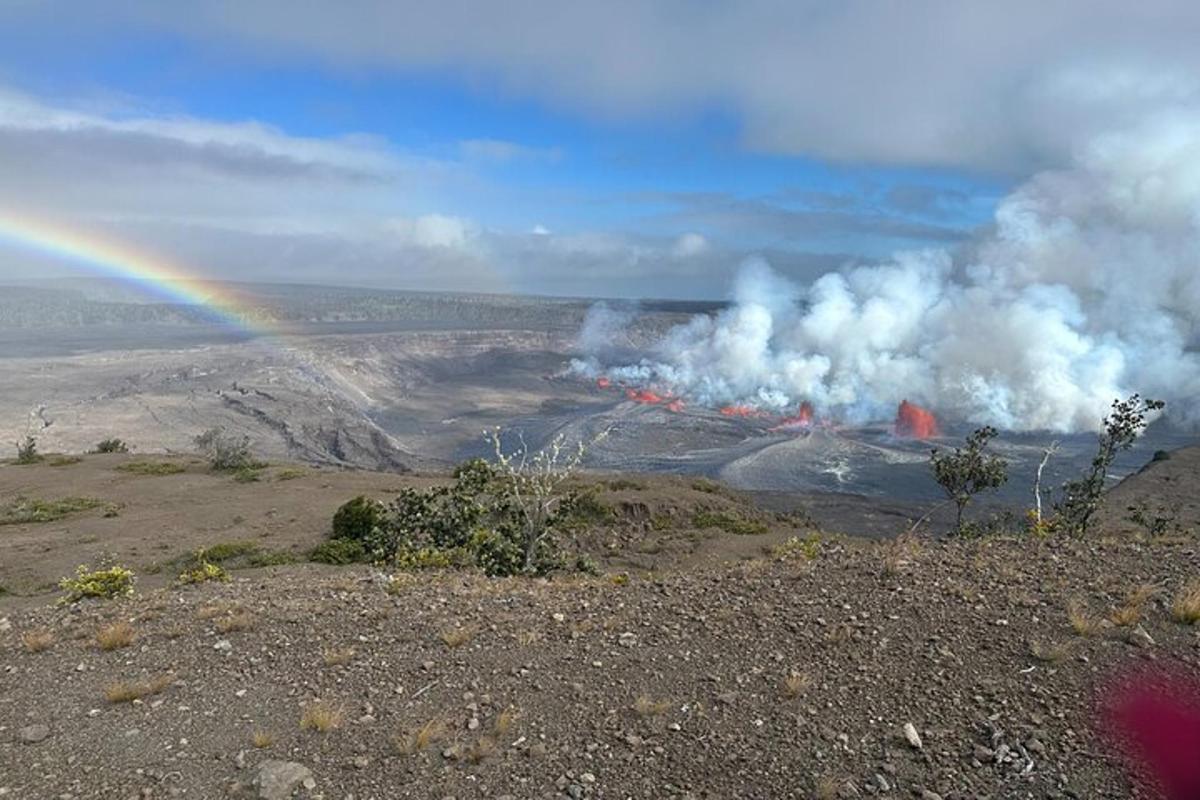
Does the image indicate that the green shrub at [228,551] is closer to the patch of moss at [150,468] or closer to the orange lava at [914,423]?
the patch of moss at [150,468]

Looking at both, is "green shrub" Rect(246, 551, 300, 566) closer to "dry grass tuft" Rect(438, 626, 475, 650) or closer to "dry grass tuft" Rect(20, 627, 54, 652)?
"dry grass tuft" Rect(20, 627, 54, 652)

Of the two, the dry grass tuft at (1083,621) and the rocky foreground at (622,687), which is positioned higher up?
the dry grass tuft at (1083,621)

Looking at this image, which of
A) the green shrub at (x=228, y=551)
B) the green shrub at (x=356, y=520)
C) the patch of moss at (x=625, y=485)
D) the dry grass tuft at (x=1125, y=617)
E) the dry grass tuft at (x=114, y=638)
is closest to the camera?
the dry grass tuft at (x=1125, y=617)

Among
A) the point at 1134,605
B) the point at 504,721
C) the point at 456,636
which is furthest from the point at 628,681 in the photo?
the point at 1134,605

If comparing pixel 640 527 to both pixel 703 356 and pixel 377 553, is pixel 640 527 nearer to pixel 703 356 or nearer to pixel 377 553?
pixel 377 553

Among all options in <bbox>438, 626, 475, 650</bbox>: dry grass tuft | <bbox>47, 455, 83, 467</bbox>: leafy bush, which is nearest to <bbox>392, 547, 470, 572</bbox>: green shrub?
<bbox>438, 626, 475, 650</bbox>: dry grass tuft

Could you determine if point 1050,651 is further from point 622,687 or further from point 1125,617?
point 622,687

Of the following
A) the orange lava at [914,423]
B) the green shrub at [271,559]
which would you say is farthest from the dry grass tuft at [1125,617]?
the orange lava at [914,423]
